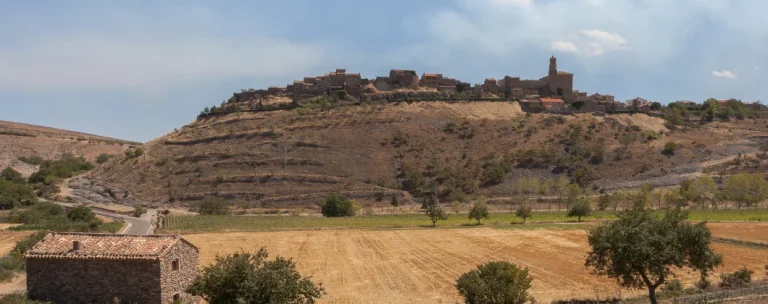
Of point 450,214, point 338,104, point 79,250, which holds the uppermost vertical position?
point 338,104

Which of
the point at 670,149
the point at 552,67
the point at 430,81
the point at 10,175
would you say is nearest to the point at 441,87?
the point at 430,81

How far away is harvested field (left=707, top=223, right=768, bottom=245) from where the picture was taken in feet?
164

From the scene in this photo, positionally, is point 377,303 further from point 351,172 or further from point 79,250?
point 351,172

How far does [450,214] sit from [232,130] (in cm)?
5547

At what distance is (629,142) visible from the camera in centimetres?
10638

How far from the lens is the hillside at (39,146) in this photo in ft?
425

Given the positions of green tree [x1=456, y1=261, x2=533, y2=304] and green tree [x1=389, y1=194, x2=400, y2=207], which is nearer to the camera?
green tree [x1=456, y1=261, x2=533, y2=304]

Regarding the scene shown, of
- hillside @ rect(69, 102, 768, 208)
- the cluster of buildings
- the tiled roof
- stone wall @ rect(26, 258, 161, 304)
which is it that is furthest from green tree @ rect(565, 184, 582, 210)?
stone wall @ rect(26, 258, 161, 304)

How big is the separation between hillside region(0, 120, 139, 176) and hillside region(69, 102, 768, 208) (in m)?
32.2

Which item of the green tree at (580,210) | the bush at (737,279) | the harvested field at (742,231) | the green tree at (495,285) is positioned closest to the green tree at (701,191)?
the green tree at (580,210)

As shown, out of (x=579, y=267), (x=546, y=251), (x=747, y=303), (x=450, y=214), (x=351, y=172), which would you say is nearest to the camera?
(x=747, y=303)

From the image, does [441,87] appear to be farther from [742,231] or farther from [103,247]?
[103,247]

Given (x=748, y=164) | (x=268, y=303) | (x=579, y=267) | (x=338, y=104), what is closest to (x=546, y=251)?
(x=579, y=267)

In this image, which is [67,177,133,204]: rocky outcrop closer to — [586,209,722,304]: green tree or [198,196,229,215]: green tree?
[198,196,229,215]: green tree
